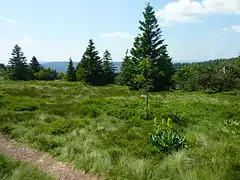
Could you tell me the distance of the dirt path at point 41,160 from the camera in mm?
5520

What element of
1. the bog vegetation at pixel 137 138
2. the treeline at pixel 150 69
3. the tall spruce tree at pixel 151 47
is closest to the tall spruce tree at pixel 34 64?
the treeline at pixel 150 69

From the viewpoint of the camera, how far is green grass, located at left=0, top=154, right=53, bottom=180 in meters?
4.57

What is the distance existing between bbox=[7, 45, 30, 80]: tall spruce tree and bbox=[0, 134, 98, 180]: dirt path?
169 ft

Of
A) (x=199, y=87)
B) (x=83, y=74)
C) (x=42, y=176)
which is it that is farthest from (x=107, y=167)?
(x=83, y=74)

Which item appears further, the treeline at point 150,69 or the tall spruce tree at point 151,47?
the tall spruce tree at point 151,47

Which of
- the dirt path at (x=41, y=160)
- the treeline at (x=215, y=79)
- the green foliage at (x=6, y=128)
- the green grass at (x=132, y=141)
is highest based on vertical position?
the treeline at (x=215, y=79)

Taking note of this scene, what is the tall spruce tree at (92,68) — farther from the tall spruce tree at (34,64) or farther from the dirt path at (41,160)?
the dirt path at (41,160)

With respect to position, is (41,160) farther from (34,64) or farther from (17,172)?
(34,64)

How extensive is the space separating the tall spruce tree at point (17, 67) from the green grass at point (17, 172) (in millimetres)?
54692

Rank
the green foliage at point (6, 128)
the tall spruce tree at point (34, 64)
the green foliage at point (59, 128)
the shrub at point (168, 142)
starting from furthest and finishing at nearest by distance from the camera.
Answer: the tall spruce tree at point (34, 64)
the green foliage at point (6, 128)
the green foliage at point (59, 128)
the shrub at point (168, 142)

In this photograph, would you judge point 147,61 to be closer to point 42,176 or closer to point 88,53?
point 42,176

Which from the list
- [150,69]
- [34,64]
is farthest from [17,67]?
[150,69]

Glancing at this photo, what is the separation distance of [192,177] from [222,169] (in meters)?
0.77

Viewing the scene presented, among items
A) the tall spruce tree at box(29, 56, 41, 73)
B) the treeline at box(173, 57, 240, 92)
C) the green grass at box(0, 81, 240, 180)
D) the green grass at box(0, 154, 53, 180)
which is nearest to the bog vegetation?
the green grass at box(0, 81, 240, 180)
